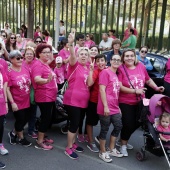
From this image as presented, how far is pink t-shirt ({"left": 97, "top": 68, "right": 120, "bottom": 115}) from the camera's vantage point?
3.88 m

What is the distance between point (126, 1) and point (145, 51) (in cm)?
895

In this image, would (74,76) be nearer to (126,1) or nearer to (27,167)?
(27,167)

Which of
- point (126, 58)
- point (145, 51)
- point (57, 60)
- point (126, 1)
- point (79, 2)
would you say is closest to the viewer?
point (126, 58)

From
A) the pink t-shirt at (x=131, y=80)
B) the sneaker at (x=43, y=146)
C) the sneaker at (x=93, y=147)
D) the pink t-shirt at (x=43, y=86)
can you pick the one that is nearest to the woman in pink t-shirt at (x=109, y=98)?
the pink t-shirt at (x=131, y=80)

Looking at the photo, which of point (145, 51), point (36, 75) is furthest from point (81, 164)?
point (145, 51)

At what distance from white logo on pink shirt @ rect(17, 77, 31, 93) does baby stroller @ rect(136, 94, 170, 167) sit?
1.84m

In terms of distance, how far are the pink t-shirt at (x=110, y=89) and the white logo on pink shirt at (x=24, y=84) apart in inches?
45.5

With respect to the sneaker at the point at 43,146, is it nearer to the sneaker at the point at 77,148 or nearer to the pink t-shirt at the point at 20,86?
the sneaker at the point at 77,148

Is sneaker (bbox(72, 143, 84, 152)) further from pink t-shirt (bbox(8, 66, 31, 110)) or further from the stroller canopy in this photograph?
the stroller canopy

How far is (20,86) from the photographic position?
163 inches

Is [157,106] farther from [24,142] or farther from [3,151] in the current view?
[3,151]

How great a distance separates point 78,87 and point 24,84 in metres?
0.86

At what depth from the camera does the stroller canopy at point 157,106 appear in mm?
3912

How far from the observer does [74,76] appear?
158 inches
